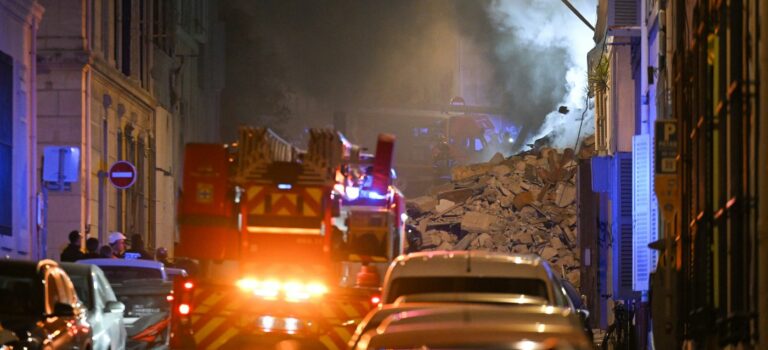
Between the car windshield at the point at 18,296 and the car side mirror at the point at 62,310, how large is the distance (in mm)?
245

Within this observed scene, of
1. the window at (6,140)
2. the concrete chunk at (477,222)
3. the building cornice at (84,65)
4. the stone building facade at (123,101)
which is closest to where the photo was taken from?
the window at (6,140)

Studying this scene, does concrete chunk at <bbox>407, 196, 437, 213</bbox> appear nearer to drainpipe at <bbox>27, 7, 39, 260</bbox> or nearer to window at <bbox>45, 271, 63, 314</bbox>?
drainpipe at <bbox>27, 7, 39, 260</bbox>

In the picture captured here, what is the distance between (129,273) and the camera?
71.2 feet

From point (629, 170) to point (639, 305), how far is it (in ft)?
8.67

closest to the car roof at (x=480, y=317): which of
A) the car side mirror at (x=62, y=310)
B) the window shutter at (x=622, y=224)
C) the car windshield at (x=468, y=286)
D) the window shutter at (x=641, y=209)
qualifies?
the car windshield at (x=468, y=286)

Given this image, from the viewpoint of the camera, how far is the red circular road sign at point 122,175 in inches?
1286

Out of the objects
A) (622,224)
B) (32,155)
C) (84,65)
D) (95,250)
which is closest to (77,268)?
(95,250)

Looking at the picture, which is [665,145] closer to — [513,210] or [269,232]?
[269,232]

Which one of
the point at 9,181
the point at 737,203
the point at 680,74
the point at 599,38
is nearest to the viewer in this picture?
the point at 737,203

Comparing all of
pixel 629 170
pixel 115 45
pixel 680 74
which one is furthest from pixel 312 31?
pixel 680 74

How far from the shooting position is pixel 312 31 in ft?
227

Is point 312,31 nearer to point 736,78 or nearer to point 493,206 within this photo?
point 493,206

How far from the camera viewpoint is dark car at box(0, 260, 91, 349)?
13.8 metres

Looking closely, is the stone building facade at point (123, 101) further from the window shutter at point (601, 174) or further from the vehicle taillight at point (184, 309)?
the vehicle taillight at point (184, 309)
